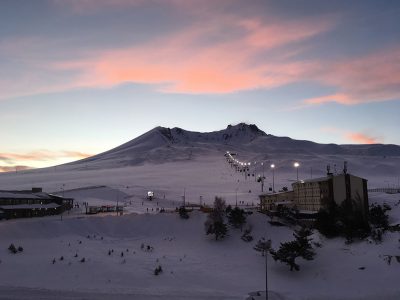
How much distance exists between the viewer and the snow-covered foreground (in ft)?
127

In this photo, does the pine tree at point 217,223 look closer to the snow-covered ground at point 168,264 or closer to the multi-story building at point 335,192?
the snow-covered ground at point 168,264

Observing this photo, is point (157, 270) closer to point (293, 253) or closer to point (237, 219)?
point (293, 253)

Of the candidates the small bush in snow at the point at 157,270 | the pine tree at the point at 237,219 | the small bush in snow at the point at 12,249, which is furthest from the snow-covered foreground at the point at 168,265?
the pine tree at the point at 237,219

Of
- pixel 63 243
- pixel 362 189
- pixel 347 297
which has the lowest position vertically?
pixel 347 297

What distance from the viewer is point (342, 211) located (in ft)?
202

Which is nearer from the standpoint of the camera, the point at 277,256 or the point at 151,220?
Answer: the point at 277,256

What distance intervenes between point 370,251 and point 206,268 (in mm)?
17336

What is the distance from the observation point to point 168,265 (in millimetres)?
47094

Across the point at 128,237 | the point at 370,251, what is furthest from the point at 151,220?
the point at 370,251

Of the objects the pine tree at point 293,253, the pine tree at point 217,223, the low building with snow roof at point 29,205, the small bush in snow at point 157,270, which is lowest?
the small bush in snow at point 157,270

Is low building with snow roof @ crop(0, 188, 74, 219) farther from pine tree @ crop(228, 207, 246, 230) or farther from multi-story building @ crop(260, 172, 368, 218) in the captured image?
multi-story building @ crop(260, 172, 368, 218)

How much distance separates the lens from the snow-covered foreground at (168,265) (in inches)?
Answer: 1518

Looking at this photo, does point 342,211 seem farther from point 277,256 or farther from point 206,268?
point 206,268

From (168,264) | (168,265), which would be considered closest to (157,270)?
(168,265)
